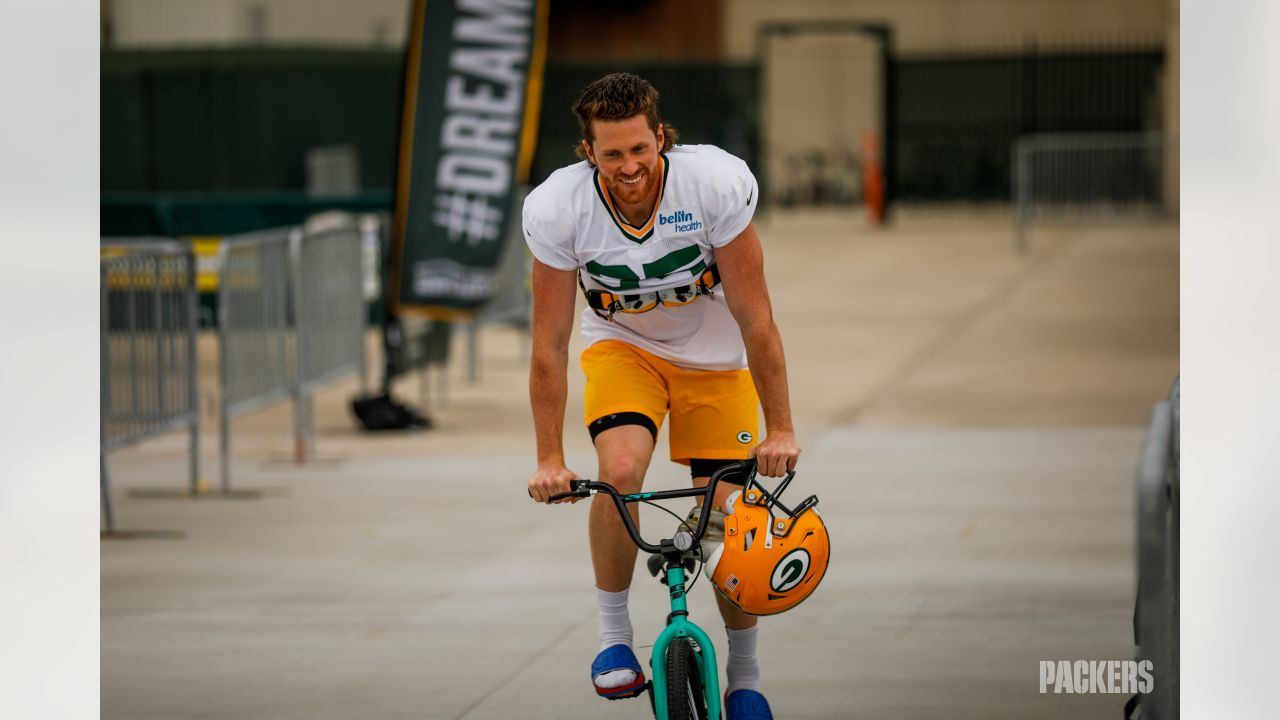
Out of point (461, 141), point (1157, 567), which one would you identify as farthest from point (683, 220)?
point (461, 141)

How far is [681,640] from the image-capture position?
15.4 feet

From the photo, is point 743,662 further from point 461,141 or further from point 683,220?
point 461,141

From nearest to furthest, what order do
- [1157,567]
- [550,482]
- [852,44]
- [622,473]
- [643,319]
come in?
[1157,567] → [550,482] → [622,473] → [643,319] → [852,44]

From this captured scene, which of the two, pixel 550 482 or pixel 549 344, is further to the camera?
pixel 549 344

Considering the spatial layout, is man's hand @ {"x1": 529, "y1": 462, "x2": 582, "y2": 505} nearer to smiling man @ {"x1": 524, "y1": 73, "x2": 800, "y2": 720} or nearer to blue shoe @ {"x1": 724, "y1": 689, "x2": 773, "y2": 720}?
smiling man @ {"x1": 524, "y1": 73, "x2": 800, "y2": 720}

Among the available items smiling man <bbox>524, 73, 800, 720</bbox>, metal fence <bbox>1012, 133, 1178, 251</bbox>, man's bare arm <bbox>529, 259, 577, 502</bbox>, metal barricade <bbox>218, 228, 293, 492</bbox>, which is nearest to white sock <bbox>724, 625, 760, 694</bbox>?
smiling man <bbox>524, 73, 800, 720</bbox>

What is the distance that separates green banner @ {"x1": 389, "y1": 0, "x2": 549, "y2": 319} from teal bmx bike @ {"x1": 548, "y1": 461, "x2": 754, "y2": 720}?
681cm

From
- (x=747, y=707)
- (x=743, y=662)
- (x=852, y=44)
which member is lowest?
(x=747, y=707)

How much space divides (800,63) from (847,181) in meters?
3.34

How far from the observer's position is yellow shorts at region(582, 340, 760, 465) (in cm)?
528

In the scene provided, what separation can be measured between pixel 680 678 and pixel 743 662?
0.77 meters
